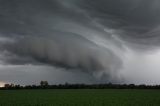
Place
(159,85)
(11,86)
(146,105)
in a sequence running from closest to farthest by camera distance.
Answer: (146,105)
(159,85)
(11,86)

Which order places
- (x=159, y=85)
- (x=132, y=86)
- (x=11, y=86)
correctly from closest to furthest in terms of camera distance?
(x=159, y=85), (x=132, y=86), (x=11, y=86)

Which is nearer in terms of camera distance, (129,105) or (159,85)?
(129,105)

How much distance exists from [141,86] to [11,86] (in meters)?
84.4

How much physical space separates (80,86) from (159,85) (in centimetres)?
5054

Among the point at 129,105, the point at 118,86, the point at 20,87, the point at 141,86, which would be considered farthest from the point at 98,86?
the point at 129,105

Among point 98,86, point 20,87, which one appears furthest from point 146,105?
point 20,87

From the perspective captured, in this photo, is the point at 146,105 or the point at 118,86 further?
the point at 118,86

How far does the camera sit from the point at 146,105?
125 feet

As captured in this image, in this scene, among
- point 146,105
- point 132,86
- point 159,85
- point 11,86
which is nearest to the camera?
A: point 146,105

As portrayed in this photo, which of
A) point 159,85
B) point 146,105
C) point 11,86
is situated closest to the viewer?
point 146,105

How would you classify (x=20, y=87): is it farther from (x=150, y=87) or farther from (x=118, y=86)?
(x=150, y=87)

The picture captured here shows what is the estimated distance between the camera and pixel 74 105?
1521 inches

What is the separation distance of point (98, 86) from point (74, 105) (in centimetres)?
13479

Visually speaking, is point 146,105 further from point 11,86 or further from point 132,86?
point 11,86
